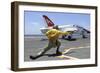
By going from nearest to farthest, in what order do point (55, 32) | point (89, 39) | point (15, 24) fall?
point (15, 24)
point (55, 32)
point (89, 39)

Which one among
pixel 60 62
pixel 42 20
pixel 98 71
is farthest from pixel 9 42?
pixel 98 71

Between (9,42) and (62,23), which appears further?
(62,23)

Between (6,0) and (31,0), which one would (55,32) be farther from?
(6,0)

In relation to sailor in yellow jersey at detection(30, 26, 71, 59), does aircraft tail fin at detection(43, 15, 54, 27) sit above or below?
above

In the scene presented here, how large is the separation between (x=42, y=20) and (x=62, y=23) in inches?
6.9

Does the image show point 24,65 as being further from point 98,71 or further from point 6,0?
point 98,71

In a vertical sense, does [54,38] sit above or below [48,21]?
below

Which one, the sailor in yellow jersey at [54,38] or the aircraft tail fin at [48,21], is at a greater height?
the aircraft tail fin at [48,21]

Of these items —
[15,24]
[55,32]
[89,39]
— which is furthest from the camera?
[89,39]

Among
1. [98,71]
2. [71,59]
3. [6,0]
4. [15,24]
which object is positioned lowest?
[98,71]

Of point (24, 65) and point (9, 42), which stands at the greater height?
point (9, 42)

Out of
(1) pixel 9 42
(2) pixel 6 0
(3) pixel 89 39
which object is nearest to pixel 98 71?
(3) pixel 89 39

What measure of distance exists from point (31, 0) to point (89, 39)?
62 cm

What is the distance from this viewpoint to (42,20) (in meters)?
1.78
